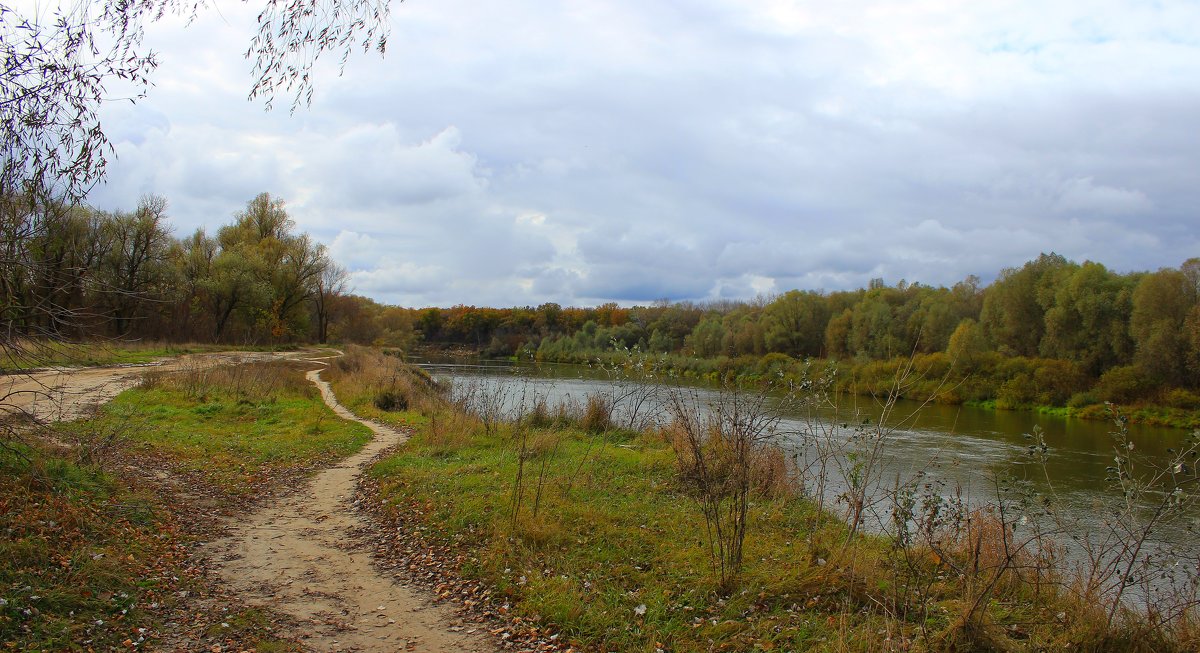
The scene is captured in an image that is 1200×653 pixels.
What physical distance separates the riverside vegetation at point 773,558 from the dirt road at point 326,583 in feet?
2.23

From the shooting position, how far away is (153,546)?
21.4 ft

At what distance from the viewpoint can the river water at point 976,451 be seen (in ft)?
28.8

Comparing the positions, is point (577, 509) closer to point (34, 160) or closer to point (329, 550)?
point (329, 550)

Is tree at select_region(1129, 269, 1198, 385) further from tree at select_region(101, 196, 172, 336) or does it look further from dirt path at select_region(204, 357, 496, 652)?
tree at select_region(101, 196, 172, 336)

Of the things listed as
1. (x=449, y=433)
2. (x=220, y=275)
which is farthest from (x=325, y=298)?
(x=449, y=433)

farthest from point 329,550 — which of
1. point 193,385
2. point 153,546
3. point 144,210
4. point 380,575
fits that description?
point 144,210

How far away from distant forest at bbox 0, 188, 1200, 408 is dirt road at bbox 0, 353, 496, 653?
6.26 metres

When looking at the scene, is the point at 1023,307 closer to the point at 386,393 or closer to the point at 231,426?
the point at 386,393

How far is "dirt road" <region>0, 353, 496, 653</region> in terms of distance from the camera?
17.3 feet

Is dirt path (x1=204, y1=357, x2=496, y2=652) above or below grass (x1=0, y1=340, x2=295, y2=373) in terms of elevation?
below

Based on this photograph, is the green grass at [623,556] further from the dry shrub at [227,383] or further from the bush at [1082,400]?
the bush at [1082,400]

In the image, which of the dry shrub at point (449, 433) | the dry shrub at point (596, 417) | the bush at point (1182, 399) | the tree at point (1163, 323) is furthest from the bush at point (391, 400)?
the tree at point (1163, 323)

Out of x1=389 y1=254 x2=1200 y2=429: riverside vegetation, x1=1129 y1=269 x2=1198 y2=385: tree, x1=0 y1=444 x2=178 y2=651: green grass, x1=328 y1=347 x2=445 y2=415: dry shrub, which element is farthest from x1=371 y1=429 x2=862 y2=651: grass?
x1=1129 y1=269 x2=1198 y2=385: tree

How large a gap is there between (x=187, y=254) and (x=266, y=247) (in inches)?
246
